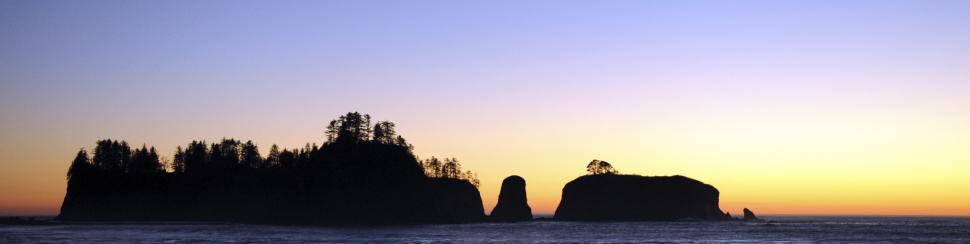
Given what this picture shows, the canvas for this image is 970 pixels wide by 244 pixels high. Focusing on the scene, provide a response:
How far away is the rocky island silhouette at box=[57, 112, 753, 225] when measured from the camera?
133 meters

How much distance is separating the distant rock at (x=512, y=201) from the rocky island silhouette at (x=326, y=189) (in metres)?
0.23

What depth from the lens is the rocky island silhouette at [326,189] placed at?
13275 cm

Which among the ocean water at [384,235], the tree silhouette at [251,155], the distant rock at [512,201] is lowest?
the ocean water at [384,235]

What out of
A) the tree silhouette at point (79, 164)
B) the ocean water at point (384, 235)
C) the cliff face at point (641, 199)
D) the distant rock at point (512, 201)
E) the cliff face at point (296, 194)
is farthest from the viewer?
the cliff face at point (641, 199)

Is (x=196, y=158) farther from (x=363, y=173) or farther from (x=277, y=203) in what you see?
(x=363, y=173)

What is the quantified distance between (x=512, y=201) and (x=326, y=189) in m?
61.1

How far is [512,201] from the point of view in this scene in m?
184

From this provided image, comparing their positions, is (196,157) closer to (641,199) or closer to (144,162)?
(144,162)

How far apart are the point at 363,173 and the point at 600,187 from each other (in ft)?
254

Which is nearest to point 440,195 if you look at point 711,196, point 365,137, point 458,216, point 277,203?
point 458,216

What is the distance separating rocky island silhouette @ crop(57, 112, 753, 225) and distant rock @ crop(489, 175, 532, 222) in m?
0.23

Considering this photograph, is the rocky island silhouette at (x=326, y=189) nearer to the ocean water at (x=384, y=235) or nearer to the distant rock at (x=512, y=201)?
the distant rock at (x=512, y=201)

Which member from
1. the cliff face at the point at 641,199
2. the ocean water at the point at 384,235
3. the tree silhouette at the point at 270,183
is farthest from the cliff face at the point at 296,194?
the cliff face at the point at 641,199

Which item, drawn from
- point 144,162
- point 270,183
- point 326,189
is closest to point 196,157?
point 144,162
